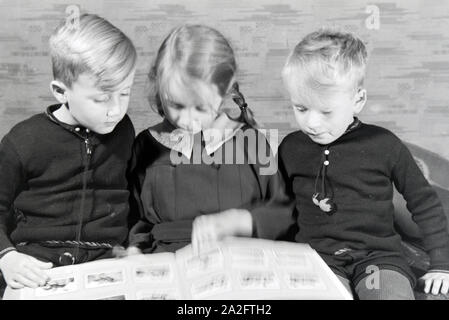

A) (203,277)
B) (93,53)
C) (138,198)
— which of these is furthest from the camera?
(138,198)

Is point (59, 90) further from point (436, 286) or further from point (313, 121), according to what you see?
point (436, 286)

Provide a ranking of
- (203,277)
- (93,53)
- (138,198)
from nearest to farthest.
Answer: (203,277) → (93,53) → (138,198)

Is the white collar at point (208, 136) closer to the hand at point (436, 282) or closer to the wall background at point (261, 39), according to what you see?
the wall background at point (261, 39)

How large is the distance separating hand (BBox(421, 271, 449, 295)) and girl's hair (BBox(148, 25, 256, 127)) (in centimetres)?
48

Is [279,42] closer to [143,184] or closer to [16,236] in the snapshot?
[143,184]

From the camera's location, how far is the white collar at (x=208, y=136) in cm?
125

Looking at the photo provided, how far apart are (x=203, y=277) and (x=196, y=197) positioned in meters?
0.23

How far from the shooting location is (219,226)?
1.20m

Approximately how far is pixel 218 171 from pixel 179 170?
82mm

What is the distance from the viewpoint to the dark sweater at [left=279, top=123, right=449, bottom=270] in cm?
121

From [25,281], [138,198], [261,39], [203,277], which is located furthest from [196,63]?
[25,281]

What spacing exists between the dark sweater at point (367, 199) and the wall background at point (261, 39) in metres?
0.13
